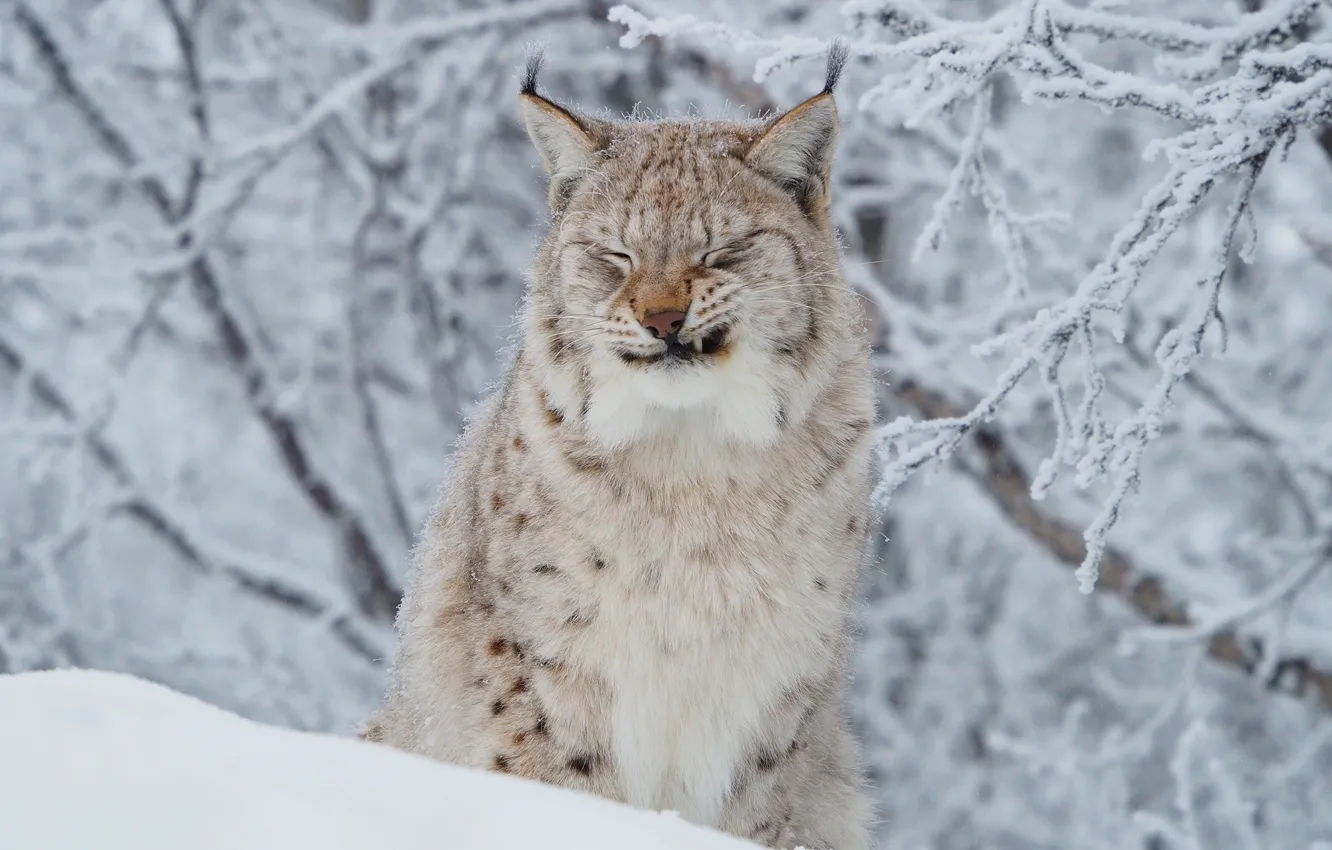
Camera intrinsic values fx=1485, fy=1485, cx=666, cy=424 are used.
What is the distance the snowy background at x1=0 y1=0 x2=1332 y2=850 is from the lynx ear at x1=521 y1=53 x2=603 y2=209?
1772 millimetres

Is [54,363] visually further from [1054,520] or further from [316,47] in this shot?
[1054,520]

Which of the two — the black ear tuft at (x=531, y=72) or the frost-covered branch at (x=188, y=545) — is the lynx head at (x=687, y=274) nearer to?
the black ear tuft at (x=531, y=72)

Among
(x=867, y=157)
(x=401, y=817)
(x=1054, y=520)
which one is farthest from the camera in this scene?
(x=867, y=157)

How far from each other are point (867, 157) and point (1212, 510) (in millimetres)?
3179

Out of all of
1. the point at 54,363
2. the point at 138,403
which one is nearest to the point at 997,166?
the point at 54,363

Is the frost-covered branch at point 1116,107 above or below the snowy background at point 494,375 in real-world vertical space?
above

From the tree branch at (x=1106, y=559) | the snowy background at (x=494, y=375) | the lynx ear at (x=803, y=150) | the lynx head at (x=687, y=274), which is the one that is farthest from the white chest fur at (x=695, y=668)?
the tree branch at (x=1106, y=559)

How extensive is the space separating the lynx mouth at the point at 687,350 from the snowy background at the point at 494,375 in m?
2.11

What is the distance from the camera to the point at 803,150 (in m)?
3.65

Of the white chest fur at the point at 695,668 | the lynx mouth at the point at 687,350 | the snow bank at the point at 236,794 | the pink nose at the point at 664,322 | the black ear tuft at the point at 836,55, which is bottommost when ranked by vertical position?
the white chest fur at the point at 695,668

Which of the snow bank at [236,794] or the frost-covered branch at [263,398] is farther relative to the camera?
the frost-covered branch at [263,398]

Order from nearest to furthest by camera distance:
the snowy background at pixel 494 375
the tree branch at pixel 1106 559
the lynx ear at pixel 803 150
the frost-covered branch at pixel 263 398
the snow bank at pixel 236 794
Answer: the snow bank at pixel 236 794 < the lynx ear at pixel 803 150 < the tree branch at pixel 1106 559 < the snowy background at pixel 494 375 < the frost-covered branch at pixel 263 398

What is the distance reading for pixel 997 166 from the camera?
6.43 meters

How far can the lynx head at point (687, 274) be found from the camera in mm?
3270
